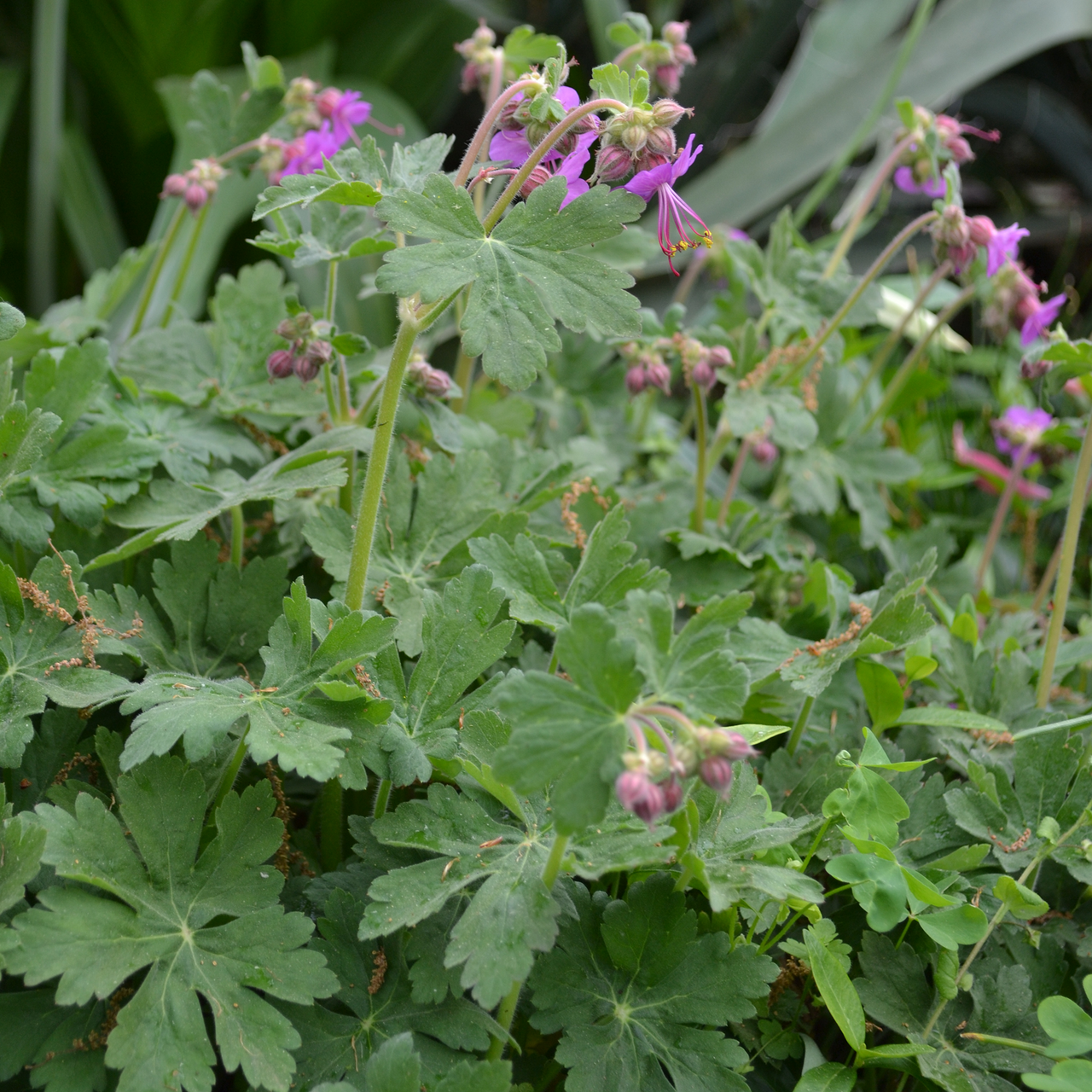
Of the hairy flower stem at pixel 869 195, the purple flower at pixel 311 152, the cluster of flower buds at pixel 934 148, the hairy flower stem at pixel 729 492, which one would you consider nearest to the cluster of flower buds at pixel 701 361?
the hairy flower stem at pixel 729 492

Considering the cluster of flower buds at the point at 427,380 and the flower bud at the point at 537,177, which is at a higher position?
the flower bud at the point at 537,177

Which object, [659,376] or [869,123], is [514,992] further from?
[869,123]

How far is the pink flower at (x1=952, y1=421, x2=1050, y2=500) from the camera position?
1685 mm

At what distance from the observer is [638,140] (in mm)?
737

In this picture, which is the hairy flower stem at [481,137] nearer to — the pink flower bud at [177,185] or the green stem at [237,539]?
the green stem at [237,539]

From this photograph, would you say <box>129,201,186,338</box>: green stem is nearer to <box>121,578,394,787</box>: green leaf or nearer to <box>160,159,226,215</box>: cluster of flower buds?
<box>160,159,226,215</box>: cluster of flower buds

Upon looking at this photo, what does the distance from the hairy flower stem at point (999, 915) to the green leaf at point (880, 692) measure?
0.60ft

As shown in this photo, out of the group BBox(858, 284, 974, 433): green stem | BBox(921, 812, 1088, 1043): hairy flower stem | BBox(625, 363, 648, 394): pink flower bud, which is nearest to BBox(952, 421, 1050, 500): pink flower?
BBox(858, 284, 974, 433): green stem

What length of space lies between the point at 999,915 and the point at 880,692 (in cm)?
25

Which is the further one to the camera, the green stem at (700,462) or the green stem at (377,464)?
the green stem at (700,462)

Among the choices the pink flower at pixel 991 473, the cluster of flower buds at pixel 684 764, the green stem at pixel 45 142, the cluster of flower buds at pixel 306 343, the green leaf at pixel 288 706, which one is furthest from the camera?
the green stem at pixel 45 142

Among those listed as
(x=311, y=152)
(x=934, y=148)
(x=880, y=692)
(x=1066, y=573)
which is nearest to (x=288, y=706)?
(x=880, y=692)

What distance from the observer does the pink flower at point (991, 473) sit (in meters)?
1.68

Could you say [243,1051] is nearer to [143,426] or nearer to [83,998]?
[83,998]
